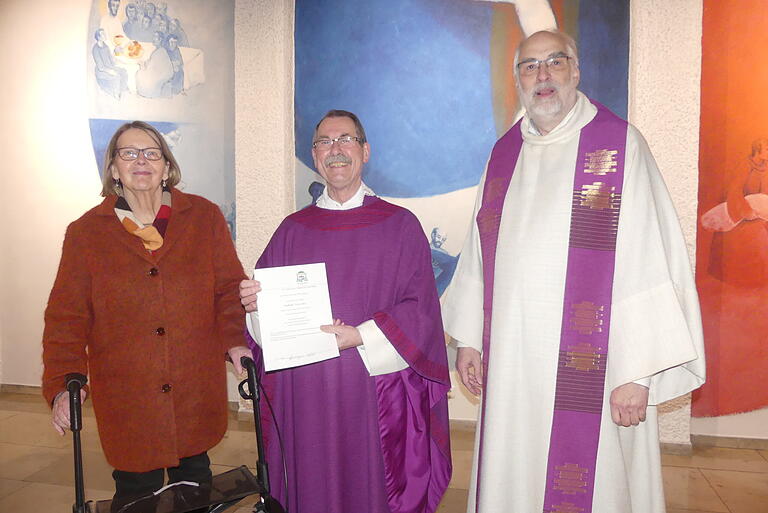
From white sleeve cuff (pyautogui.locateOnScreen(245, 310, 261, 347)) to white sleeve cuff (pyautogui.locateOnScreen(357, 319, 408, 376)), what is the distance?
43 centimetres

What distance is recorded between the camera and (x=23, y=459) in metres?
3.91

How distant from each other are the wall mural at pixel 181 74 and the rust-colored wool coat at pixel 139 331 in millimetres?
2668

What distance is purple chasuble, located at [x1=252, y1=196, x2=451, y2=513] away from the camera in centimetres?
211

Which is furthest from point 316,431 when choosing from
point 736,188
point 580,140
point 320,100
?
point 736,188

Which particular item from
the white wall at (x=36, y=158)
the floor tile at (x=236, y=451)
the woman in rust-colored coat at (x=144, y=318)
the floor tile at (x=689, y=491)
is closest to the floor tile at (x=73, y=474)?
the floor tile at (x=236, y=451)

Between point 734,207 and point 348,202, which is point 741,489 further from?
point 348,202

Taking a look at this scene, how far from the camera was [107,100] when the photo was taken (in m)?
4.89

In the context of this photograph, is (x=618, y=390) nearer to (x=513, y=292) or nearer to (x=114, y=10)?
(x=513, y=292)

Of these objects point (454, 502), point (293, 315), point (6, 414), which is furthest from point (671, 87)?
point (6, 414)

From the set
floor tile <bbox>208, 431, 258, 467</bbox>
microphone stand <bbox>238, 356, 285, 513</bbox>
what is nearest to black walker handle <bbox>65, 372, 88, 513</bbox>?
microphone stand <bbox>238, 356, 285, 513</bbox>

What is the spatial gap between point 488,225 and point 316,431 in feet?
3.49

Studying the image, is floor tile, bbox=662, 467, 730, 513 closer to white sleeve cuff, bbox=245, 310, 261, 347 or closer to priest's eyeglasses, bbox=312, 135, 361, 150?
white sleeve cuff, bbox=245, 310, 261, 347

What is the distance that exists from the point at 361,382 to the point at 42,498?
2575mm

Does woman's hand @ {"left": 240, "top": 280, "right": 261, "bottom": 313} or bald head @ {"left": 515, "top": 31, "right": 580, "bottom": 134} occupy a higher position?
bald head @ {"left": 515, "top": 31, "right": 580, "bottom": 134}
